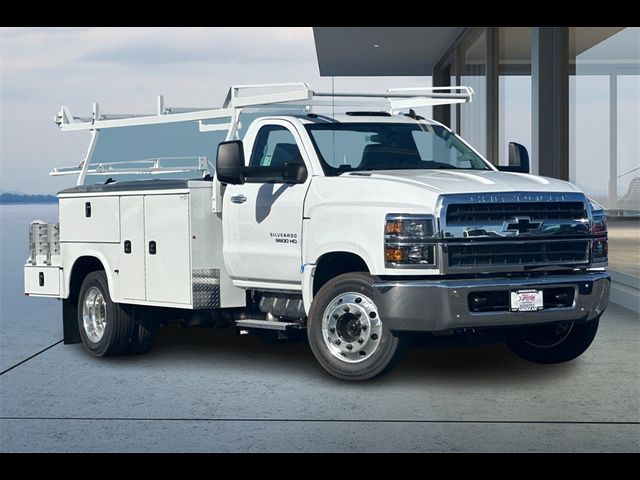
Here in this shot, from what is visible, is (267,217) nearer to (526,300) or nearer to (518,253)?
(518,253)

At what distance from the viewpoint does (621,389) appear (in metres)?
9.29

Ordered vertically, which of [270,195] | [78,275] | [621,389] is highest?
[270,195]

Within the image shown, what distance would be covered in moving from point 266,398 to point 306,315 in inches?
53.0

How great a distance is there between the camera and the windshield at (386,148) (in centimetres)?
1020

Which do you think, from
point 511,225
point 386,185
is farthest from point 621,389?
point 386,185

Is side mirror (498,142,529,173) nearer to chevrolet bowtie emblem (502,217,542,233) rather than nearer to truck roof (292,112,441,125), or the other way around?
truck roof (292,112,441,125)

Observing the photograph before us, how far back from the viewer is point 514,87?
20562 mm

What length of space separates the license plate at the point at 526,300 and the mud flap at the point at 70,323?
4.69 metres

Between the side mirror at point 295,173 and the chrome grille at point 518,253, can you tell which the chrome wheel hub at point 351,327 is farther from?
the side mirror at point 295,173

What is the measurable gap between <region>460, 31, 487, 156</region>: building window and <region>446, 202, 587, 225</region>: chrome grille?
14.5m

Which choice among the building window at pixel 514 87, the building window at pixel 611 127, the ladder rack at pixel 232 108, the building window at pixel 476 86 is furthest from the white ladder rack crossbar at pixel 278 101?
the building window at pixel 476 86

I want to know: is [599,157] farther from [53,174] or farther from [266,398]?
[266,398]

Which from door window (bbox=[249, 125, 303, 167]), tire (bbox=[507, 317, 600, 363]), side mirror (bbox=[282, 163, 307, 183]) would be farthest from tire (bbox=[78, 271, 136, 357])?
tire (bbox=[507, 317, 600, 363])

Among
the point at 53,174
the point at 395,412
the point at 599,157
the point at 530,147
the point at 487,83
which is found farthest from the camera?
the point at 487,83
